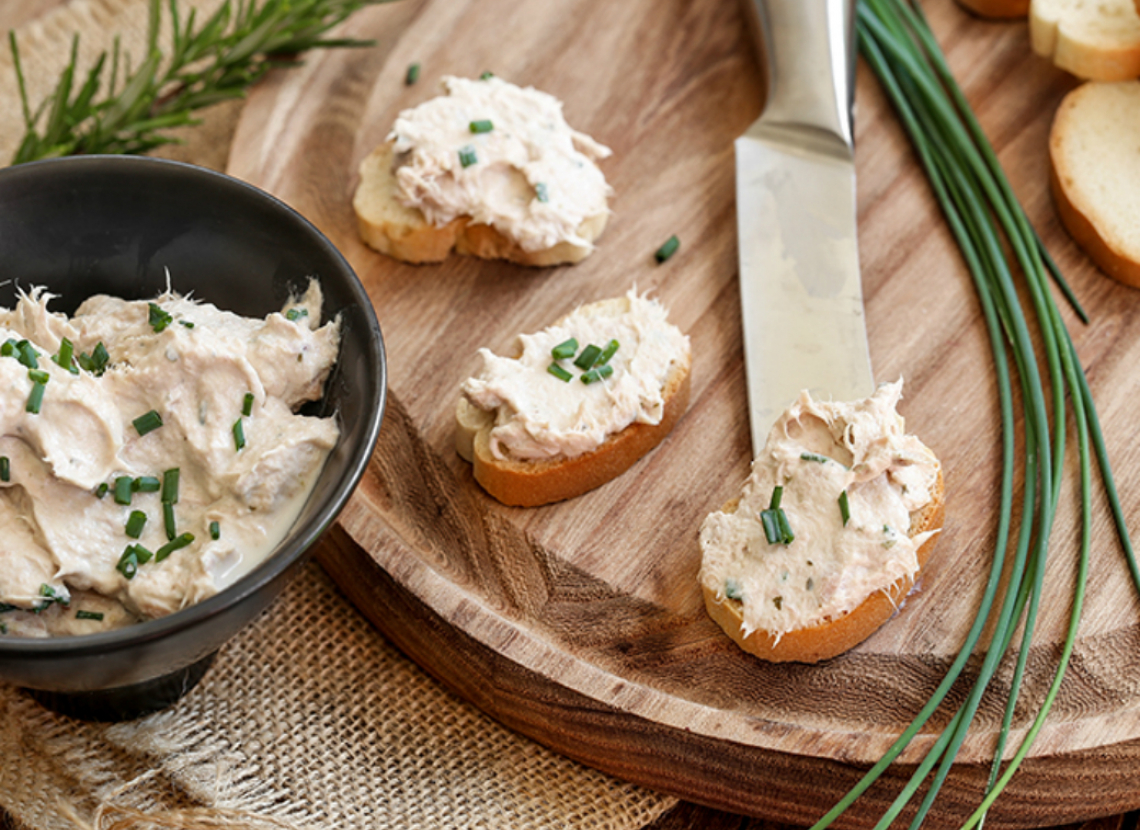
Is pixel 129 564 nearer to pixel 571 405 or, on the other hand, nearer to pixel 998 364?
pixel 571 405

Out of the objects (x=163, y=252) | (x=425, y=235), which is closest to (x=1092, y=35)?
(x=425, y=235)

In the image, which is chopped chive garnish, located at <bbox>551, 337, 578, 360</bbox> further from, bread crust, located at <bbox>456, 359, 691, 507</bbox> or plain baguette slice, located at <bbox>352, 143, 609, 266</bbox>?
plain baguette slice, located at <bbox>352, 143, 609, 266</bbox>

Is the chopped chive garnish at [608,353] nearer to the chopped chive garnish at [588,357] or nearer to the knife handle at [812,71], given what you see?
the chopped chive garnish at [588,357]

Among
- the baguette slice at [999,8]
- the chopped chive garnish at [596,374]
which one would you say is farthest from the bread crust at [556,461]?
the baguette slice at [999,8]

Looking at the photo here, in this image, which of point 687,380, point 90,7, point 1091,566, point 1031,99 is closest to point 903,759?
point 1091,566

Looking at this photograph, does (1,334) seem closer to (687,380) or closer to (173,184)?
(173,184)
